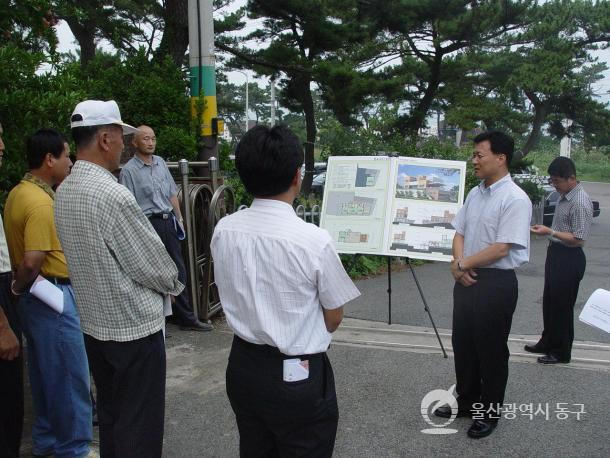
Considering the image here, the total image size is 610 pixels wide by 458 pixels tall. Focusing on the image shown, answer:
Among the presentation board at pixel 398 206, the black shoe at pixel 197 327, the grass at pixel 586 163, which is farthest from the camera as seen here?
the grass at pixel 586 163

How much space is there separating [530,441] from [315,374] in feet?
6.65

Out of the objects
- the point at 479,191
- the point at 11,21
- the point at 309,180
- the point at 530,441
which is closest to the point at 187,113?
the point at 11,21

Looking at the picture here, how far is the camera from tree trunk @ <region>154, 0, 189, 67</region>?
771cm

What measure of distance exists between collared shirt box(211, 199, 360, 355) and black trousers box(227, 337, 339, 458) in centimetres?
8

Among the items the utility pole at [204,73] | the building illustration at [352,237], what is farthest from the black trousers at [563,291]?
the utility pole at [204,73]

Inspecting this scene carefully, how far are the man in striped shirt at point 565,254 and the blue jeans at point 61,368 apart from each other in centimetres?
344

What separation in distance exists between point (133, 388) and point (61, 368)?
75 cm

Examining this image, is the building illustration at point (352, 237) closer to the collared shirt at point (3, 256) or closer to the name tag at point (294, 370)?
the collared shirt at point (3, 256)

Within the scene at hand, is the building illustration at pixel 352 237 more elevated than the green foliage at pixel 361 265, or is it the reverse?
the building illustration at pixel 352 237

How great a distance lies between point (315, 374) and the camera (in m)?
1.98

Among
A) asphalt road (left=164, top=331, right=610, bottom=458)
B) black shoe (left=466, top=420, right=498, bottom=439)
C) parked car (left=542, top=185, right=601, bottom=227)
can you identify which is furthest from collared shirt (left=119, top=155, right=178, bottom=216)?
parked car (left=542, top=185, right=601, bottom=227)

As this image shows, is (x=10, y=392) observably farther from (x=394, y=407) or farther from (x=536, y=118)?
(x=536, y=118)

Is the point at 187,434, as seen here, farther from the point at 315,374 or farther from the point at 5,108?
the point at 5,108

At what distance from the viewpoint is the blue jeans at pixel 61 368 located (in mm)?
2877
